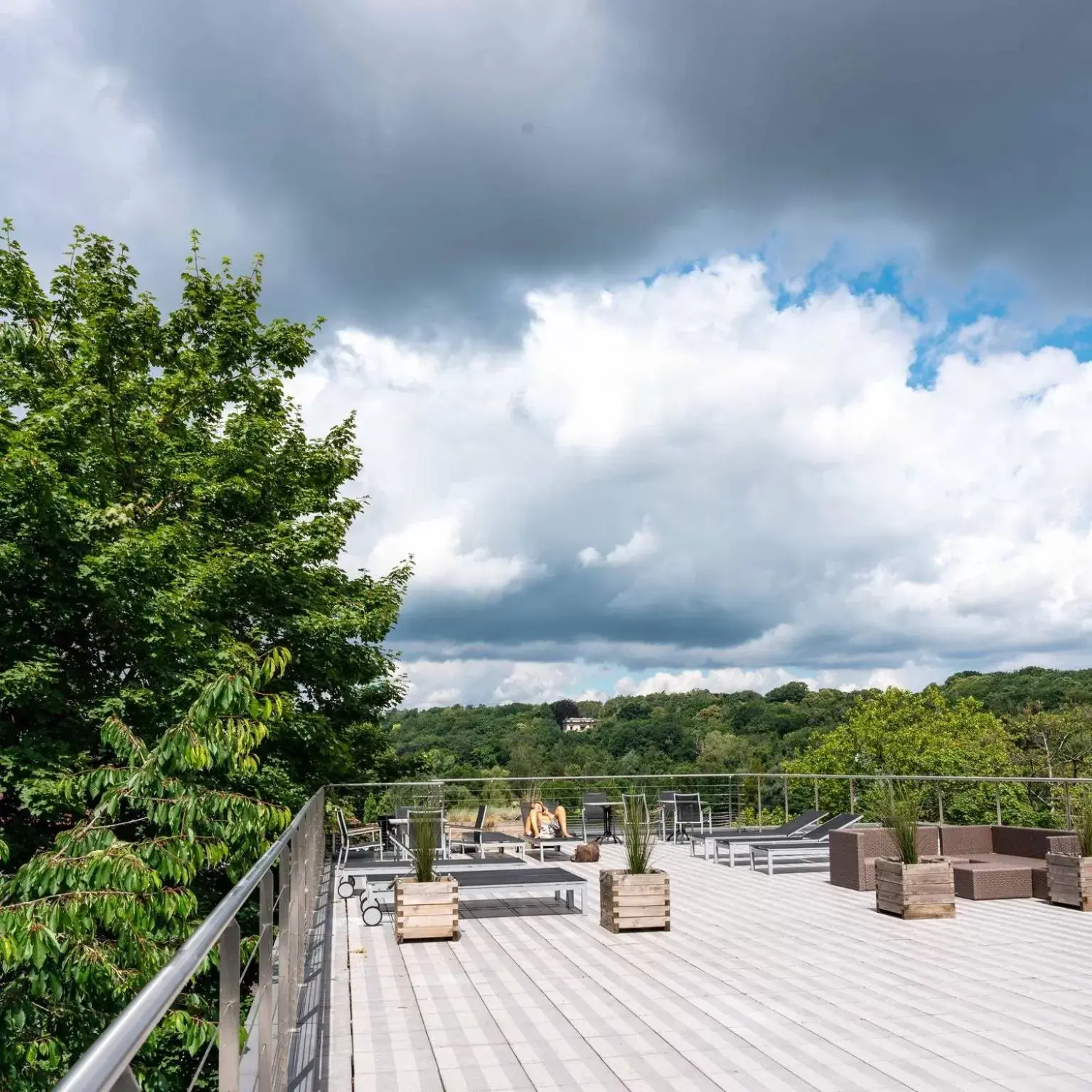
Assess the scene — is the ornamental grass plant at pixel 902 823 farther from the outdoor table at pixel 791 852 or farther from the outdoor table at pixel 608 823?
the outdoor table at pixel 608 823

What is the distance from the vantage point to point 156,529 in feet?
30.7

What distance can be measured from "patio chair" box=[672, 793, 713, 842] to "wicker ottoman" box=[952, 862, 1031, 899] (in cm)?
477

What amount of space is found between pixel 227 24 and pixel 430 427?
42.7 ft

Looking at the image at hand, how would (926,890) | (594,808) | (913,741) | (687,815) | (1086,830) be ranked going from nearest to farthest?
(926,890)
(1086,830)
(687,815)
(594,808)
(913,741)

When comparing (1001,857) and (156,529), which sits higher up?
(156,529)

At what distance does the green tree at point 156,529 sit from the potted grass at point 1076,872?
24.7ft

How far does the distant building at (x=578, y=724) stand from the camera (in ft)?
201

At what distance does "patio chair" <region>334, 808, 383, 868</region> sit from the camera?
36.0 ft

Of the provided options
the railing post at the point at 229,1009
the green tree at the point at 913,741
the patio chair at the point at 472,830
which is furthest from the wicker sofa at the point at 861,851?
the green tree at the point at 913,741

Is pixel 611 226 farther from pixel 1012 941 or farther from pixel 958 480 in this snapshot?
pixel 958 480

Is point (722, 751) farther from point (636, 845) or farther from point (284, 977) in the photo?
point (284, 977)

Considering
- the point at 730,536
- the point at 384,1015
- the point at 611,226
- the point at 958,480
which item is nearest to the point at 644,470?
the point at 730,536

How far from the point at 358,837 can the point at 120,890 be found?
958cm

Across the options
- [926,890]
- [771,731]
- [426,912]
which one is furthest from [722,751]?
[426,912]
